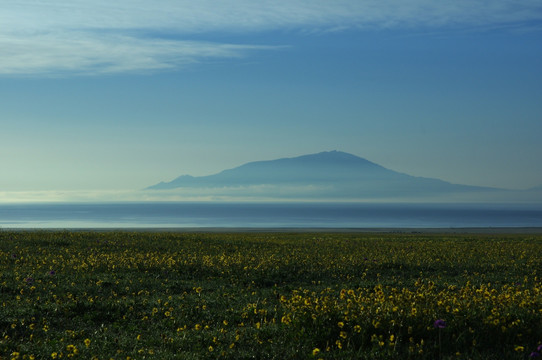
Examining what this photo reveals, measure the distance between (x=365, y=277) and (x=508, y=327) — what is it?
12571mm

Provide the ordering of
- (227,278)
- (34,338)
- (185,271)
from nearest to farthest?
(34,338), (227,278), (185,271)


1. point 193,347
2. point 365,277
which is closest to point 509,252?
point 365,277

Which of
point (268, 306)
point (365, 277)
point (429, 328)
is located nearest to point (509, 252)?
point (365, 277)

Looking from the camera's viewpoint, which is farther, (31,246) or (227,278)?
(31,246)

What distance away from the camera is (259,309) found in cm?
1569

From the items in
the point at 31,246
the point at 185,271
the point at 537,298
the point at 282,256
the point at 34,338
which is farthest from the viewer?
the point at 31,246

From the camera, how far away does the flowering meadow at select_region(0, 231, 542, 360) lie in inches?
449

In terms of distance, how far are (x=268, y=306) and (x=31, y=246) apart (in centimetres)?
2130

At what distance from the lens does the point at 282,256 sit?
3009cm

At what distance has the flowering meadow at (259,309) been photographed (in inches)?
449

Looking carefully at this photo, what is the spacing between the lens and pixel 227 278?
23172 mm

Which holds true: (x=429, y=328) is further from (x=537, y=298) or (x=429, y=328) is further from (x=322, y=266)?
(x=322, y=266)

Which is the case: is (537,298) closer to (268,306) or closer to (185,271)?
(268,306)

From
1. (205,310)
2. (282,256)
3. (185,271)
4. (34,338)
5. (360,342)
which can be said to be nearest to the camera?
(360,342)
